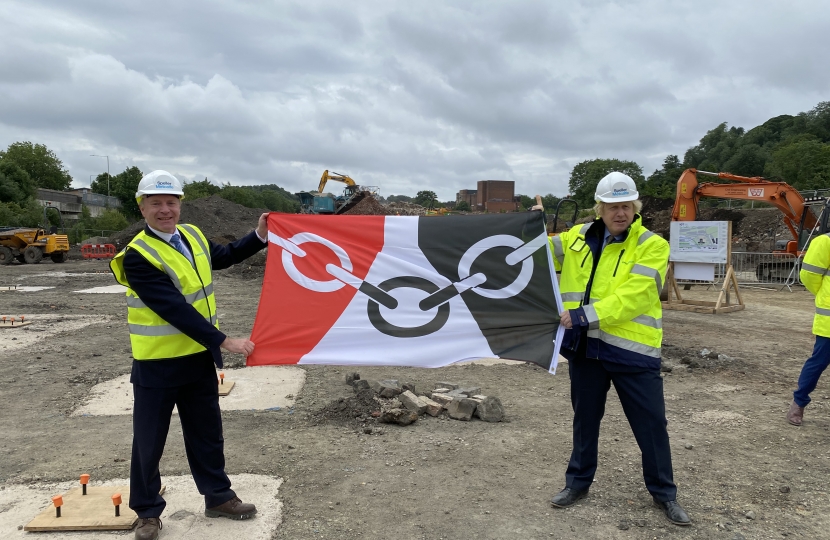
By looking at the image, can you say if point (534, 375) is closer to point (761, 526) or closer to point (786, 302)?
point (761, 526)

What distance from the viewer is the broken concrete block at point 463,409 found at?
19.7 ft

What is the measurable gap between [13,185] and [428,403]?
63958mm

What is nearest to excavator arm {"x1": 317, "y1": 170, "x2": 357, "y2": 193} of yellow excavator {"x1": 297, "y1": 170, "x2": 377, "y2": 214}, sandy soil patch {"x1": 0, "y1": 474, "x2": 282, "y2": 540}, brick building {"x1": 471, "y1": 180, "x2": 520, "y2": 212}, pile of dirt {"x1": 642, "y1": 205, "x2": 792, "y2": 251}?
yellow excavator {"x1": 297, "y1": 170, "x2": 377, "y2": 214}

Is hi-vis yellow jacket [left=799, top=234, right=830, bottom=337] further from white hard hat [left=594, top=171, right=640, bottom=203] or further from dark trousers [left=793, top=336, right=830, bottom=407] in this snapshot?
white hard hat [left=594, top=171, right=640, bottom=203]

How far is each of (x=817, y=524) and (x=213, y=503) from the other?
415 centimetres

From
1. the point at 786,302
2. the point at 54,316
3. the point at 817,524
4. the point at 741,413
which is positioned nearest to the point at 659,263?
the point at 817,524

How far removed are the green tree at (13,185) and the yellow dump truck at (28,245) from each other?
2779 cm

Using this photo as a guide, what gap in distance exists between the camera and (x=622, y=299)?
3.74 m

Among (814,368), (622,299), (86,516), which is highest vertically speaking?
(622,299)

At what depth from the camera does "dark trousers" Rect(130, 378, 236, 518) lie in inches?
142

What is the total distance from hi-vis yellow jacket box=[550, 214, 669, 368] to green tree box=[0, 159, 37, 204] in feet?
213

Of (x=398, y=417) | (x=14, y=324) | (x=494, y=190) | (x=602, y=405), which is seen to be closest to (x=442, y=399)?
(x=398, y=417)

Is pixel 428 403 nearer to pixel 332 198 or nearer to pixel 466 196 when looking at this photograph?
pixel 332 198

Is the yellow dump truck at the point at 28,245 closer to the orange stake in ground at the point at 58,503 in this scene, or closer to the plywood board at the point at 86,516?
the plywood board at the point at 86,516
